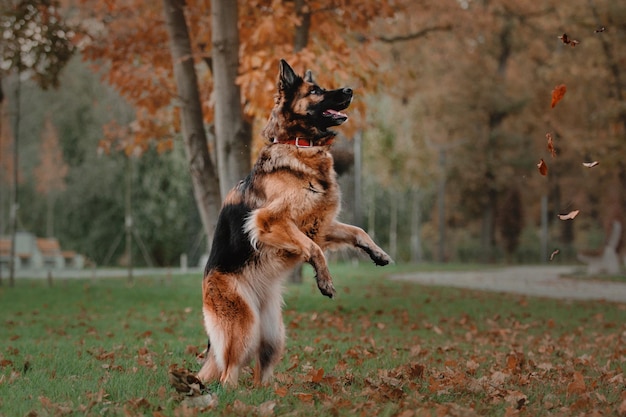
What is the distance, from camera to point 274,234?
516cm

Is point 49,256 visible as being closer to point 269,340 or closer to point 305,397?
point 269,340

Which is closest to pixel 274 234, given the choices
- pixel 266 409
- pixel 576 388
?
pixel 266 409

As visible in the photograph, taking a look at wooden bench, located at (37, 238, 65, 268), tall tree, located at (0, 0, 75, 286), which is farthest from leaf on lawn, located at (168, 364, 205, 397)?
wooden bench, located at (37, 238, 65, 268)

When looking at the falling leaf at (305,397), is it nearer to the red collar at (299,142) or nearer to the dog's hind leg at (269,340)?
the dog's hind leg at (269,340)

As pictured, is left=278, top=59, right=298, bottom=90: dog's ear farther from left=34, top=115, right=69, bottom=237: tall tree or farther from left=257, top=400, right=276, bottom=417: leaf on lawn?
left=34, top=115, right=69, bottom=237: tall tree

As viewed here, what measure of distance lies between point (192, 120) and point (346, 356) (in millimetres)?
6882

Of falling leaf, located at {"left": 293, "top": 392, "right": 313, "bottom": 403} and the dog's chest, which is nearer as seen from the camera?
falling leaf, located at {"left": 293, "top": 392, "right": 313, "bottom": 403}

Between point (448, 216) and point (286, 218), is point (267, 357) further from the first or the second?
point (448, 216)

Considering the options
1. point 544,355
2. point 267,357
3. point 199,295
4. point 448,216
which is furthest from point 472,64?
point 267,357

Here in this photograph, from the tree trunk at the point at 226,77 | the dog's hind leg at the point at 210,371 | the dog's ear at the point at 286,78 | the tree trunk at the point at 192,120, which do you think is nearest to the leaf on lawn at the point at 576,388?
the dog's hind leg at the point at 210,371

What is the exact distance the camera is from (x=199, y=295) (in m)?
15.9

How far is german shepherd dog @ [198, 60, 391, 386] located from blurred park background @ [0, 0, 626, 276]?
5159mm

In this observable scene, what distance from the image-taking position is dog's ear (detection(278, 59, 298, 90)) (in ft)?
18.1

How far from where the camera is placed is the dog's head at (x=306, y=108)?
18.1 ft
